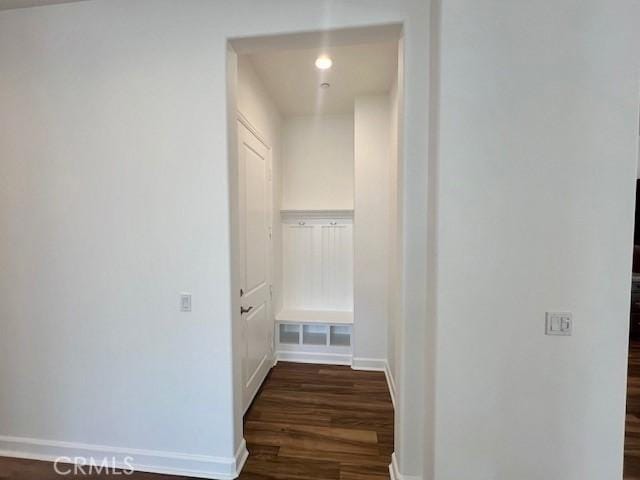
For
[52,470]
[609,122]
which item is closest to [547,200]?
[609,122]

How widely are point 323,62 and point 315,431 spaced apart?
9.12ft

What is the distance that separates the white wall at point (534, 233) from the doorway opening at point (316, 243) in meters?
0.43

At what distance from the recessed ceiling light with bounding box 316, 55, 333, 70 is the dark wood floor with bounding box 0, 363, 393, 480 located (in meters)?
2.76

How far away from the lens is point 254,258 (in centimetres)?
253

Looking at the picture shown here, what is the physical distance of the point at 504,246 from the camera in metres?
1.29

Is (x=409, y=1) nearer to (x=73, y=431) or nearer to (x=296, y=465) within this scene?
(x=296, y=465)

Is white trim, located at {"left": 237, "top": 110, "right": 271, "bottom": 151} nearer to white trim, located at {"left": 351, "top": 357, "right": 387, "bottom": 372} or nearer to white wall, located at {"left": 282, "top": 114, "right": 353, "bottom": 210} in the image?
white wall, located at {"left": 282, "top": 114, "right": 353, "bottom": 210}

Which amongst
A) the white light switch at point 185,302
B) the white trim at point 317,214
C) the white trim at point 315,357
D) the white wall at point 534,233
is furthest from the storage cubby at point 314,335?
the white wall at point 534,233

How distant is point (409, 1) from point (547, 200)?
1226 mm

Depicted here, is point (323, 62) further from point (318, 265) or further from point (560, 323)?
point (560, 323)

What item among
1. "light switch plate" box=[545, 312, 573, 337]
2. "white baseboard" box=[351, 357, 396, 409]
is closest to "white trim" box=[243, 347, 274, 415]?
"white baseboard" box=[351, 357, 396, 409]

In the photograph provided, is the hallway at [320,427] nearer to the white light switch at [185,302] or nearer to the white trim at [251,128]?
the white light switch at [185,302]

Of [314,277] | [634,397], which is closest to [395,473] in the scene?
[314,277]

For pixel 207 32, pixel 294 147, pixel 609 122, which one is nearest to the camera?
pixel 609 122
